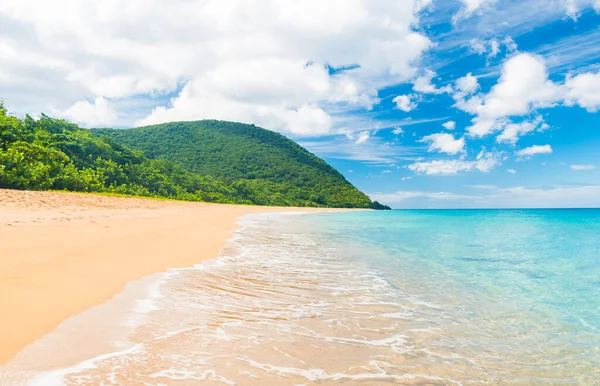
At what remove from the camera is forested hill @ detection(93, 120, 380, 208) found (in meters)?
109

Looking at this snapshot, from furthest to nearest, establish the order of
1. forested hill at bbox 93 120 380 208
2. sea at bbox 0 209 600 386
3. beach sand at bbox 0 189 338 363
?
forested hill at bbox 93 120 380 208
beach sand at bbox 0 189 338 363
sea at bbox 0 209 600 386

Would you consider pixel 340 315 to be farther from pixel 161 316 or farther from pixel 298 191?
pixel 298 191

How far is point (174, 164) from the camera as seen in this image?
3078 inches

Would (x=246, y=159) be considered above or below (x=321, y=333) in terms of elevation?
above

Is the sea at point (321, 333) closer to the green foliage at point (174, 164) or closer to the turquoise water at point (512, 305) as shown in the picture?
the turquoise water at point (512, 305)

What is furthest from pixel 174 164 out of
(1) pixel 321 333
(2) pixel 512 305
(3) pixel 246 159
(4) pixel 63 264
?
(1) pixel 321 333

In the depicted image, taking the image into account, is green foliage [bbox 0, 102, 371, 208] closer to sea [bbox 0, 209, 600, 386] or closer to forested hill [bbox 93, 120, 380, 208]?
forested hill [bbox 93, 120, 380, 208]

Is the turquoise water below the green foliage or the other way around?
below

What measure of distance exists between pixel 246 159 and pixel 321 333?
120 meters

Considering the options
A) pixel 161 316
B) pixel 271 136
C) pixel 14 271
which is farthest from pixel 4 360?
pixel 271 136

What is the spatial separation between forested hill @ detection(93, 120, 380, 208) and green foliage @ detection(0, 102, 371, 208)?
1.00 ft

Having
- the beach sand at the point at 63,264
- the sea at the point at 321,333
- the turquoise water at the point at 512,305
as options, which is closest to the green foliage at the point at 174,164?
the beach sand at the point at 63,264

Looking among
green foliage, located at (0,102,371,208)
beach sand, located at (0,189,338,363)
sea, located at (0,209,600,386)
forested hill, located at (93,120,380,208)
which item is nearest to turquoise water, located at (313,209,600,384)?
sea, located at (0,209,600,386)

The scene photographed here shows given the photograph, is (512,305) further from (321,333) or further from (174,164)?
(174,164)
